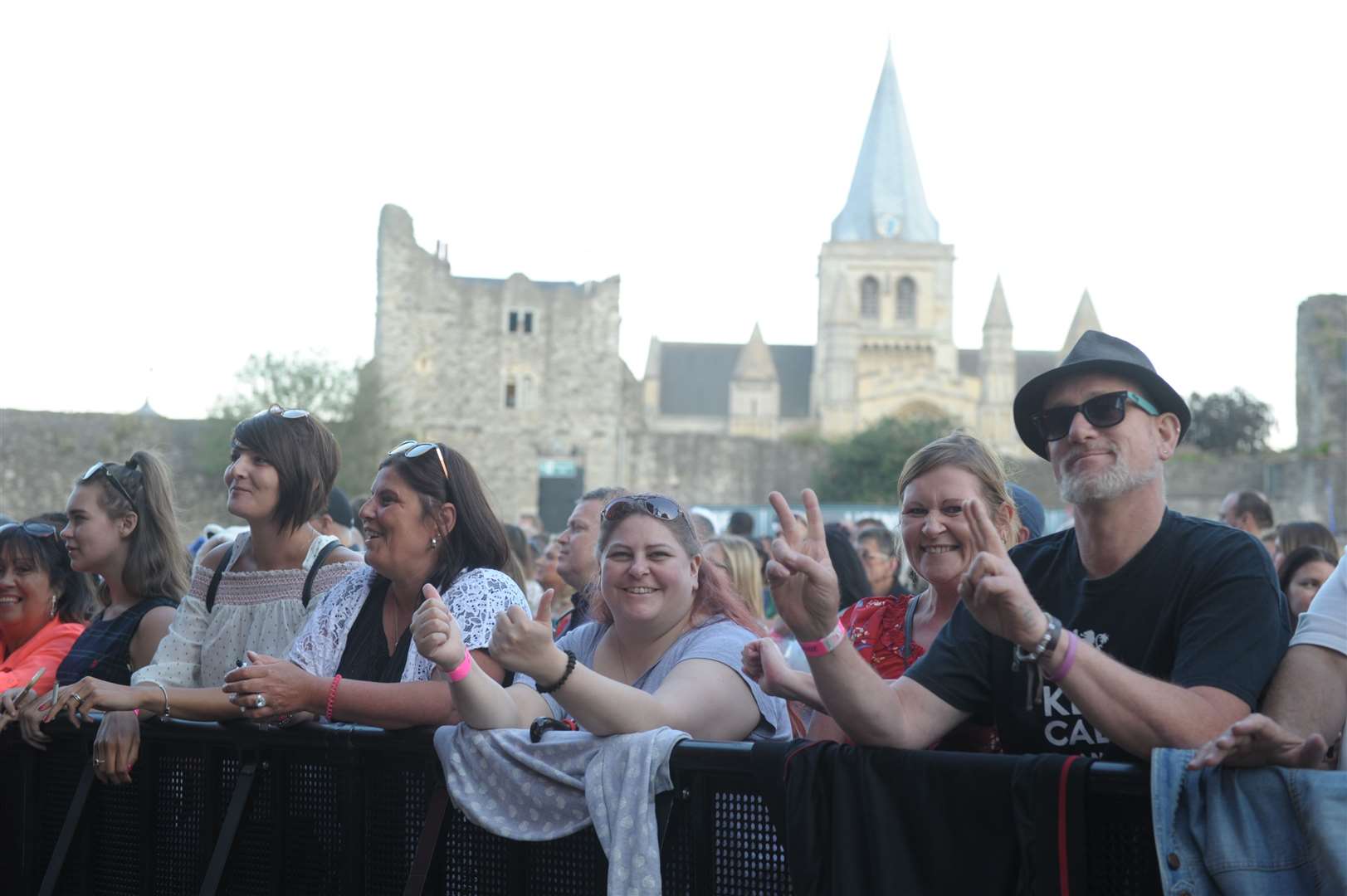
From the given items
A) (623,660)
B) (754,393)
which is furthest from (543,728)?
(754,393)

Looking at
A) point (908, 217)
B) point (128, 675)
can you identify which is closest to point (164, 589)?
point (128, 675)

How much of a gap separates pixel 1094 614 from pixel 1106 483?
0.27m

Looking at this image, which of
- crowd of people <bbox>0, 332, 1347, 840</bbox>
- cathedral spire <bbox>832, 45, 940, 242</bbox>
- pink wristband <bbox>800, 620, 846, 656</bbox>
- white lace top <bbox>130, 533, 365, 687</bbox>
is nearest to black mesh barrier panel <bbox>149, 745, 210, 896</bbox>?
crowd of people <bbox>0, 332, 1347, 840</bbox>

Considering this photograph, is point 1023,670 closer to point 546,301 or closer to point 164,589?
point 164,589

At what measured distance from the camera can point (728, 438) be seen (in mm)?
43094

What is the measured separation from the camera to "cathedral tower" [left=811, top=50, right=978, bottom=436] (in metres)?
88.4

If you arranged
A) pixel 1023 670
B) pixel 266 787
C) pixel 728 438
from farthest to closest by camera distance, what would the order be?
1. pixel 728 438
2. pixel 266 787
3. pixel 1023 670

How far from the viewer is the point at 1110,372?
296 cm

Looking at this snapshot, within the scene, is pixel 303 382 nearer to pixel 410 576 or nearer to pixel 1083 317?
pixel 410 576

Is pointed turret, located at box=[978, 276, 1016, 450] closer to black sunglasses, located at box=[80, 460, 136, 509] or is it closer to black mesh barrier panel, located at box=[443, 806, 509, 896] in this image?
black sunglasses, located at box=[80, 460, 136, 509]

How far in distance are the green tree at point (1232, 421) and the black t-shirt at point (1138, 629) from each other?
72422mm

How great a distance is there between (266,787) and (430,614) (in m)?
0.97

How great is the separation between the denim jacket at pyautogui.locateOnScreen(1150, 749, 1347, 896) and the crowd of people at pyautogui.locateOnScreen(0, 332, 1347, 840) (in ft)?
0.22

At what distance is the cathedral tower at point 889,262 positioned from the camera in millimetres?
88438
